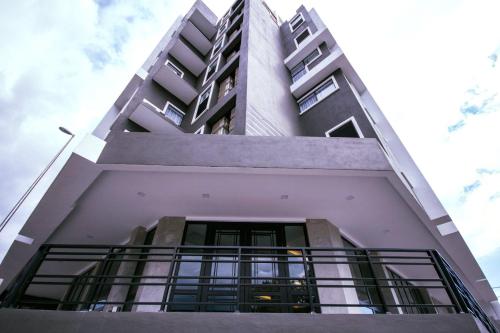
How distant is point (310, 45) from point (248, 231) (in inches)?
458

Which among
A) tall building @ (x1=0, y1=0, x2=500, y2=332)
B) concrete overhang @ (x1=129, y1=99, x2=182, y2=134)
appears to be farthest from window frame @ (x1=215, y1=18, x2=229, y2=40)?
concrete overhang @ (x1=129, y1=99, x2=182, y2=134)

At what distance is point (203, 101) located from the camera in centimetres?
1302

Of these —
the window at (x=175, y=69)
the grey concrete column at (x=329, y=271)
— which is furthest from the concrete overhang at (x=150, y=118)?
the grey concrete column at (x=329, y=271)

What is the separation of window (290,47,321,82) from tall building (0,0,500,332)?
3224 millimetres

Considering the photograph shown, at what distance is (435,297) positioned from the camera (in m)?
11.4

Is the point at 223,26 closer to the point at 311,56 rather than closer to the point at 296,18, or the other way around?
the point at 296,18

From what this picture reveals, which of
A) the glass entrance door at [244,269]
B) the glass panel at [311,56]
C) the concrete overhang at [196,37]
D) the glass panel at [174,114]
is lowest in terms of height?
the glass entrance door at [244,269]

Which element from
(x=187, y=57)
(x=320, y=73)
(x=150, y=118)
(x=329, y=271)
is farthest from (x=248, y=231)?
(x=187, y=57)

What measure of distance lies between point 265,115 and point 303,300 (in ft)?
19.8

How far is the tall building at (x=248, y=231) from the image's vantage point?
357cm

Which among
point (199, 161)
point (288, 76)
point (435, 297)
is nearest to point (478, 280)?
point (435, 297)

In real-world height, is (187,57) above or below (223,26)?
below

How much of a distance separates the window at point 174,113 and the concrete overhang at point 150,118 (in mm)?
1446

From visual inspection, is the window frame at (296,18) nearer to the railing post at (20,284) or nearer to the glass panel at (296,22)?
the glass panel at (296,22)
